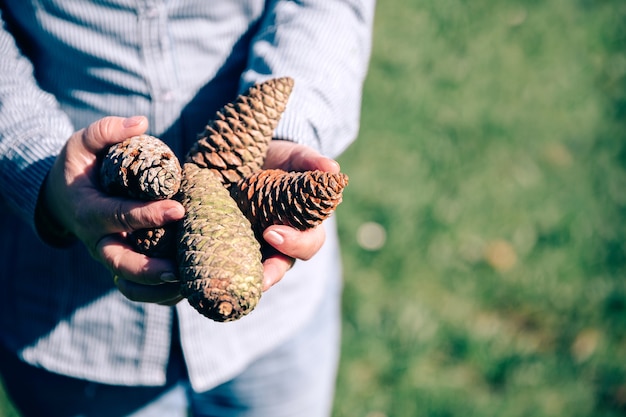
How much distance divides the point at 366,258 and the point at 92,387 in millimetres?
1998

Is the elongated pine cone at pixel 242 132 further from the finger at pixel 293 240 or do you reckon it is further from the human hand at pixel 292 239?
the finger at pixel 293 240

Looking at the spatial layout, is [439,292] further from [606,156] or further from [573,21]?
[573,21]

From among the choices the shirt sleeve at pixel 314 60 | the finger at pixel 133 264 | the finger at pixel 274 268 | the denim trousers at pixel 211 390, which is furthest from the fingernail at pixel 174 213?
the denim trousers at pixel 211 390

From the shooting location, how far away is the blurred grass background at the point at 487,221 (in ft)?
10.5

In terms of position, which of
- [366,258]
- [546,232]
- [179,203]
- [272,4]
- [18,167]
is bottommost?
[366,258]

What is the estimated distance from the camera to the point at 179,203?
4.43ft

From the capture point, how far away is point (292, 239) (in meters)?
1.41

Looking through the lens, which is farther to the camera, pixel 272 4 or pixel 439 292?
pixel 439 292

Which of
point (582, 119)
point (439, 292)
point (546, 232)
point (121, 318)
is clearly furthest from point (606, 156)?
point (121, 318)

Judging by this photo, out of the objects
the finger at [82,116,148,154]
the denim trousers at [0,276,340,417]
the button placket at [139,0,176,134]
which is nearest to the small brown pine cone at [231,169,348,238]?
the finger at [82,116,148,154]

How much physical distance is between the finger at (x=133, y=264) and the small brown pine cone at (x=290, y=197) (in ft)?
0.72

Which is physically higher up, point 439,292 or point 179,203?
point 179,203

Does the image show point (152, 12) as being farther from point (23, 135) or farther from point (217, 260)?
point (217, 260)

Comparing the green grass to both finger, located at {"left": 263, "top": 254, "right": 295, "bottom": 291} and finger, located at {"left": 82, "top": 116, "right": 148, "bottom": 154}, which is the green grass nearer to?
finger, located at {"left": 263, "top": 254, "right": 295, "bottom": 291}
